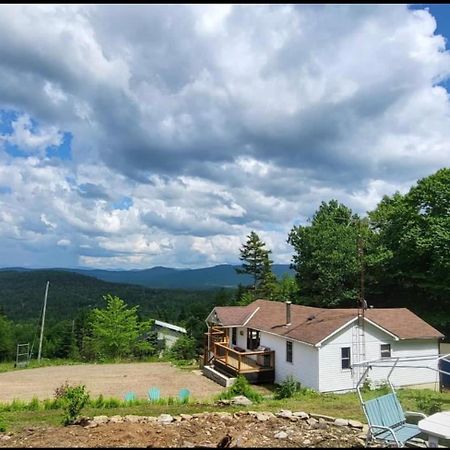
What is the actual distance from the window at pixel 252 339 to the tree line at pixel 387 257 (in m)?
7.18

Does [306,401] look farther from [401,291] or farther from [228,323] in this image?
[401,291]

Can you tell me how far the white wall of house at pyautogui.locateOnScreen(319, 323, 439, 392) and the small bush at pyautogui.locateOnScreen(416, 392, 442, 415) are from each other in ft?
14.6

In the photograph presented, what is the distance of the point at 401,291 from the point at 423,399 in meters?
21.5

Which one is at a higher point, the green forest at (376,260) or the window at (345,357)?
the green forest at (376,260)

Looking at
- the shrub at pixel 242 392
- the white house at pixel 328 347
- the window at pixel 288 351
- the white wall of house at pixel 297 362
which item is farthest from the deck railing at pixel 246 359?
the shrub at pixel 242 392

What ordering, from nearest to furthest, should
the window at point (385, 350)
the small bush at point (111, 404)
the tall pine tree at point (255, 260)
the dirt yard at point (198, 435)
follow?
the dirt yard at point (198, 435)
the small bush at point (111, 404)
the window at point (385, 350)
the tall pine tree at point (255, 260)

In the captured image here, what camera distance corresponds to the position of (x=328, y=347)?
19406 mm

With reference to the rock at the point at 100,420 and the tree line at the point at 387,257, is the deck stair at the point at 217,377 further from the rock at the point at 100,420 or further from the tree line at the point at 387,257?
the rock at the point at 100,420

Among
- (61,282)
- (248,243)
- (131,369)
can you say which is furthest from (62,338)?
(61,282)

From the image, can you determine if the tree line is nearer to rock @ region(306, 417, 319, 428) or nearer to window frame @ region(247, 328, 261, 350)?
window frame @ region(247, 328, 261, 350)

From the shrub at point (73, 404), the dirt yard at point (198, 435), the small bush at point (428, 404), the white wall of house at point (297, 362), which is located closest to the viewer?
the dirt yard at point (198, 435)

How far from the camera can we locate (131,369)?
28.0m

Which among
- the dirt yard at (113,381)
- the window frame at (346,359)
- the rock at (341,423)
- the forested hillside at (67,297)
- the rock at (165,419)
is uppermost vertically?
the forested hillside at (67,297)

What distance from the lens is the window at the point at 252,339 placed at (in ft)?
86.6
